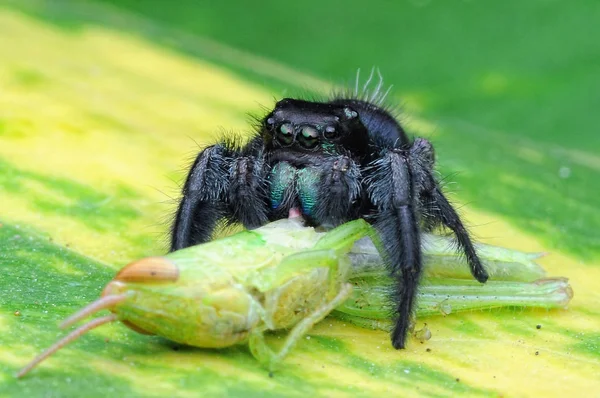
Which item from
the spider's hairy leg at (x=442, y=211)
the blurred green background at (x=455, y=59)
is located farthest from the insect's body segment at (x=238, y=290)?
the blurred green background at (x=455, y=59)

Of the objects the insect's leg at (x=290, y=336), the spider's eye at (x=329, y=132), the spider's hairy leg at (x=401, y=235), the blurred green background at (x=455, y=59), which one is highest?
the blurred green background at (x=455, y=59)

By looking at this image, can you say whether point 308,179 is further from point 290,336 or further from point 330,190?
point 290,336

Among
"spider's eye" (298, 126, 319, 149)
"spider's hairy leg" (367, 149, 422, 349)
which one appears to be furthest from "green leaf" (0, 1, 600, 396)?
"spider's eye" (298, 126, 319, 149)

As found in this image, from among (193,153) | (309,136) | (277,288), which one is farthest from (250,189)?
(193,153)

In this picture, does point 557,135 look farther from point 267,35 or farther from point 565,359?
point 565,359

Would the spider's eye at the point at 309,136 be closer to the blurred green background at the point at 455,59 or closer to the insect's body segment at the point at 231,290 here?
the insect's body segment at the point at 231,290


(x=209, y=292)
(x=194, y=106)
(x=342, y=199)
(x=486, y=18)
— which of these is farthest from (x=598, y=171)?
(x=209, y=292)

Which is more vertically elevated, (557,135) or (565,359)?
(557,135)
